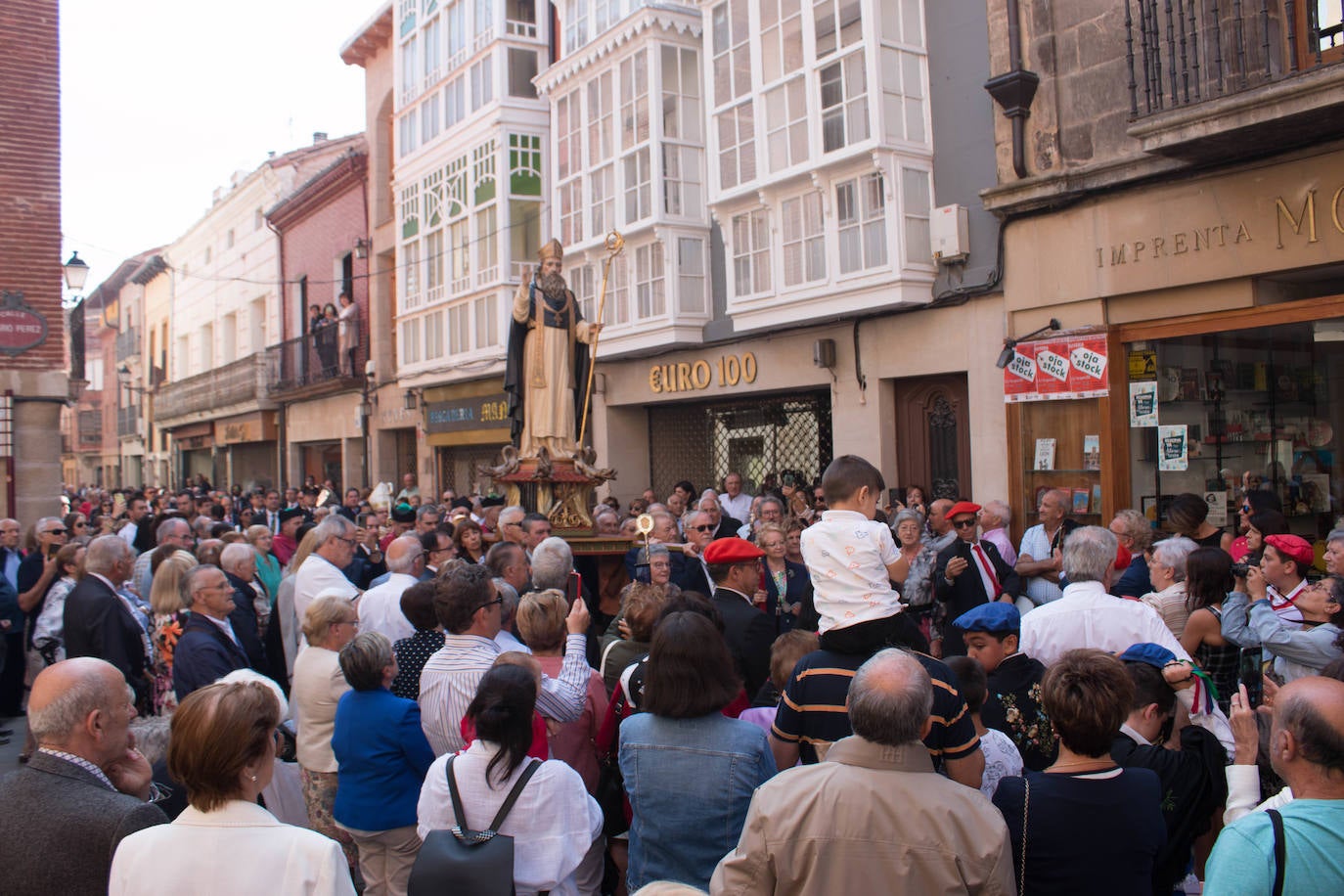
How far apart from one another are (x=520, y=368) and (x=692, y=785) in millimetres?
7307

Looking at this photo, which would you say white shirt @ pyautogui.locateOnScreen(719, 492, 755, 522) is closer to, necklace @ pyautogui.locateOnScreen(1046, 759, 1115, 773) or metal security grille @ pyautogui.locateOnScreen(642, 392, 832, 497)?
metal security grille @ pyautogui.locateOnScreen(642, 392, 832, 497)

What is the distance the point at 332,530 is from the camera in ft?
21.4

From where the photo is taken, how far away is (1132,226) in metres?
9.72

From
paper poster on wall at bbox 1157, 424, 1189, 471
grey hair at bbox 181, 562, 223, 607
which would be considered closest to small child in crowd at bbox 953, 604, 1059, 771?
grey hair at bbox 181, 562, 223, 607

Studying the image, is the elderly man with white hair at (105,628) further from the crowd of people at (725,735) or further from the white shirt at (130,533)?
the white shirt at (130,533)

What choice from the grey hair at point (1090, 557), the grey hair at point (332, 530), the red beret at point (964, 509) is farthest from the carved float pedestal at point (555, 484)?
the grey hair at point (1090, 557)

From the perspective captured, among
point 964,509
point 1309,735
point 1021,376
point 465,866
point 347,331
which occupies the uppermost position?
point 347,331

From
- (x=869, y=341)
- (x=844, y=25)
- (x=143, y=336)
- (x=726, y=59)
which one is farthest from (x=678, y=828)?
(x=143, y=336)

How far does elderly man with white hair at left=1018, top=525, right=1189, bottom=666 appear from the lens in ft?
14.2

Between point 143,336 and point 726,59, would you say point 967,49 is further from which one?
point 143,336

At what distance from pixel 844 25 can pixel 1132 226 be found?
184 inches

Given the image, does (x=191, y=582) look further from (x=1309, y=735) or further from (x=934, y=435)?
(x=934, y=435)

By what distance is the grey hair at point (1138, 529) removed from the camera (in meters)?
6.37

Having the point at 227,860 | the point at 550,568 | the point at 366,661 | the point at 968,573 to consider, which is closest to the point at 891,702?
the point at 227,860
